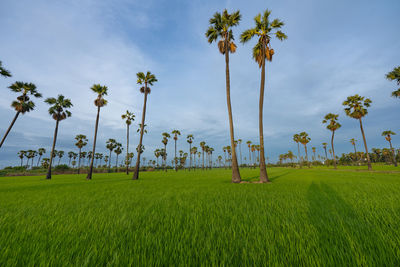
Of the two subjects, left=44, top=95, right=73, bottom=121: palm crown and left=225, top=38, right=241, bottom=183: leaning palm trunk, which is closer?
left=225, top=38, right=241, bottom=183: leaning palm trunk

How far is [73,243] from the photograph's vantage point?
94.6 inches

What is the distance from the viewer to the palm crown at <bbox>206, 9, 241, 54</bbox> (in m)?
16.2

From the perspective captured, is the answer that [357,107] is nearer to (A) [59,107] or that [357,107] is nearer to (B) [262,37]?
(B) [262,37]

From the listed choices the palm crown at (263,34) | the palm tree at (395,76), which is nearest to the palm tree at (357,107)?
the palm tree at (395,76)

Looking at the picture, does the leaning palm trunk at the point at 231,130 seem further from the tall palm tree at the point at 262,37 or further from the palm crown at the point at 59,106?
the palm crown at the point at 59,106

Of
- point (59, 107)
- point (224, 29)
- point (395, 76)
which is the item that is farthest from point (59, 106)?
point (395, 76)

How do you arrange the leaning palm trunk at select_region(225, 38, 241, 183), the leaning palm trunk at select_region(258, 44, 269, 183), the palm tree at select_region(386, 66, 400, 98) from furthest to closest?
1. the palm tree at select_region(386, 66, 400, 98)
2. the leaning palm trunk at select_region(225, 38, 241, 183)
3. the leaning palm trunk at select_region(258, 44, 269, 183)

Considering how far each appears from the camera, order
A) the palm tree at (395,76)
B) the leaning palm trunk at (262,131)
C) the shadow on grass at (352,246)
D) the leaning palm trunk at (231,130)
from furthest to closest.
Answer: the palm tree at (395,76)
the leaning palm trunk at (231,130)
the leaning palm trunk at (262,131)
the shadow on grass at (352,246)

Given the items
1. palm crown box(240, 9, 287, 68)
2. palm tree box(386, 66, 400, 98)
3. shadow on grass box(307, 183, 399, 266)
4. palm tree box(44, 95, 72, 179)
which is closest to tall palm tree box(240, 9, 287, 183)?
palm crown box(240, 9, 287, 68)

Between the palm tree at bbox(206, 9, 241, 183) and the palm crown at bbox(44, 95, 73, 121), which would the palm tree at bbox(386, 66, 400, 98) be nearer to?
the palm tree at bbox(206, 9, 241, 183)

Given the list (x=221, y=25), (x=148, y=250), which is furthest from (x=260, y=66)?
(x=148, y=250)

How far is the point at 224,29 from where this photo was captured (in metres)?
16.5

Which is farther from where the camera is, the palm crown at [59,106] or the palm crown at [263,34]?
the palm crown at [59,106]

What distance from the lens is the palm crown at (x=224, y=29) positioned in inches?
637
